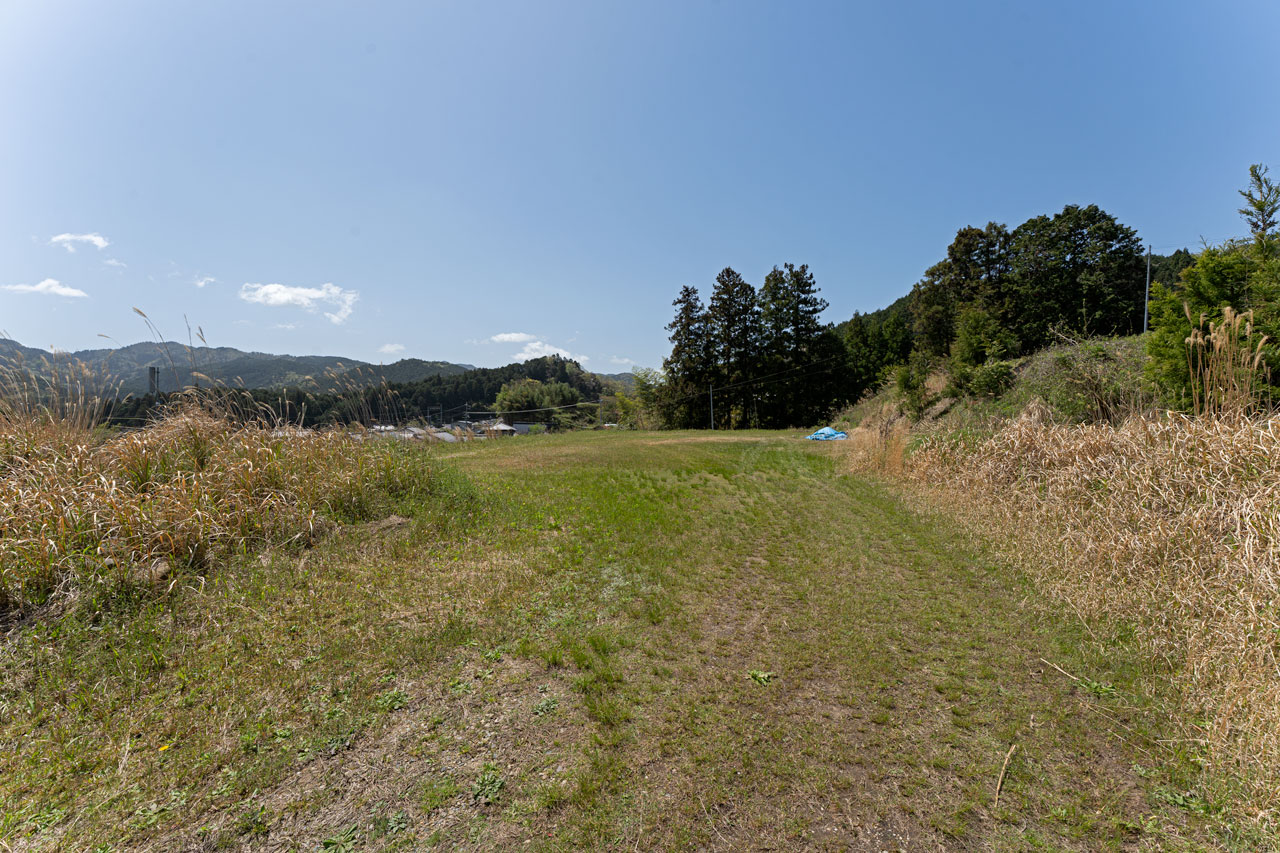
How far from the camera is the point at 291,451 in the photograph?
5551 millimetres

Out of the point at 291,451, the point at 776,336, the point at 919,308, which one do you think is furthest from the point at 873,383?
the point at 291,451

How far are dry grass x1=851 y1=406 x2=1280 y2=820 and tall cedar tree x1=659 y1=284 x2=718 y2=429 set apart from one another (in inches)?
1248

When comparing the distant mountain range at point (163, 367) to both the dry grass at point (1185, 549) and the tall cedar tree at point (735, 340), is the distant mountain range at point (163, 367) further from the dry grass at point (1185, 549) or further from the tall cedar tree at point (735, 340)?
the tall cedar tree at point (735, 340)

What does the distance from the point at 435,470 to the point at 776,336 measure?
33688 mm

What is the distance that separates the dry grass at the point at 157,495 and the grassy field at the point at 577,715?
35 cm

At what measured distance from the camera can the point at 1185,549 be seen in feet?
11.3

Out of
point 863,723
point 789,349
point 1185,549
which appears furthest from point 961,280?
point 863,723

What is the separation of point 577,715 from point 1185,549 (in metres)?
4.34

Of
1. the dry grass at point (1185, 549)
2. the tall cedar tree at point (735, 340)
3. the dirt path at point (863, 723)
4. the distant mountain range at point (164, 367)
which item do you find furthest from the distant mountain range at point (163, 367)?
the tall cedar tree at point (735, 340)

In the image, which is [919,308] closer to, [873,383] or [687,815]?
[873,383]

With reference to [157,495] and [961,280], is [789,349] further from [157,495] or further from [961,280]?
[157,495]

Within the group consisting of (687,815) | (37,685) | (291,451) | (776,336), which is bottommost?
(687,815)

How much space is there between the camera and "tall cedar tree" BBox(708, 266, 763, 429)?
37000 millimetres

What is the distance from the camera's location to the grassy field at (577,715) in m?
→ 1.95
